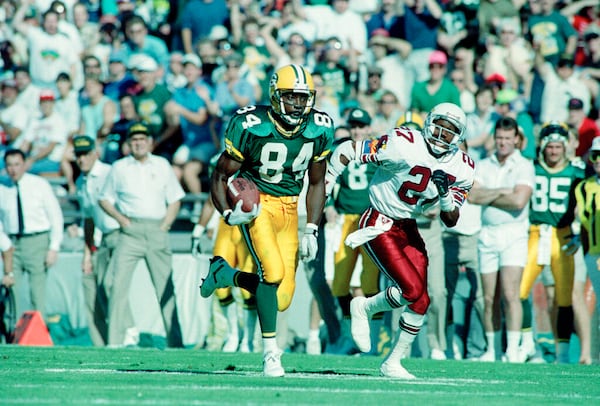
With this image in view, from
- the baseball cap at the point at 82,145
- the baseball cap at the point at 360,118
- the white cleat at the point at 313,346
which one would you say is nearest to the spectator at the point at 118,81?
the baseball cap at the point at 82,145

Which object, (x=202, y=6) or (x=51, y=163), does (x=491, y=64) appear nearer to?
(x=202, y=6)

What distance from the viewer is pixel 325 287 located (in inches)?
421

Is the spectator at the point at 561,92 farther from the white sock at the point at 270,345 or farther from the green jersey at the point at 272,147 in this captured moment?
the white sock at the point at 270,345

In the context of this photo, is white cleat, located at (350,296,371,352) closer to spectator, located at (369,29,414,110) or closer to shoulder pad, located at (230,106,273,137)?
shoulder pad, located at (230,106,273,137)

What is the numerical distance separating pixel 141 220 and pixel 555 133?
3956 mm

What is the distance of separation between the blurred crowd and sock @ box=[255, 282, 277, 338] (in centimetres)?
398

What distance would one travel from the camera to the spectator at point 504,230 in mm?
9867

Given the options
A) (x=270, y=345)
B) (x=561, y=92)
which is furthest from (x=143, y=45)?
(x=270, y=345)

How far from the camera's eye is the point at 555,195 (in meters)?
10.0

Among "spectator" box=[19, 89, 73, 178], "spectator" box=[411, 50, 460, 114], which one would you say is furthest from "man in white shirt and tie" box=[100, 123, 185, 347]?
"spectator" box=[411, 50, 460, 114]

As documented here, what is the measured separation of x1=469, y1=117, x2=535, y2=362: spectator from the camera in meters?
9.87

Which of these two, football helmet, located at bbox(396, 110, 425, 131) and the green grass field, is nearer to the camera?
the green grass field

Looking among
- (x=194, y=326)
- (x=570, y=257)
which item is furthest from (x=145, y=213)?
(x=570, y=257)

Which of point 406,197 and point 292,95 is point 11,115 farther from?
point 406,197
